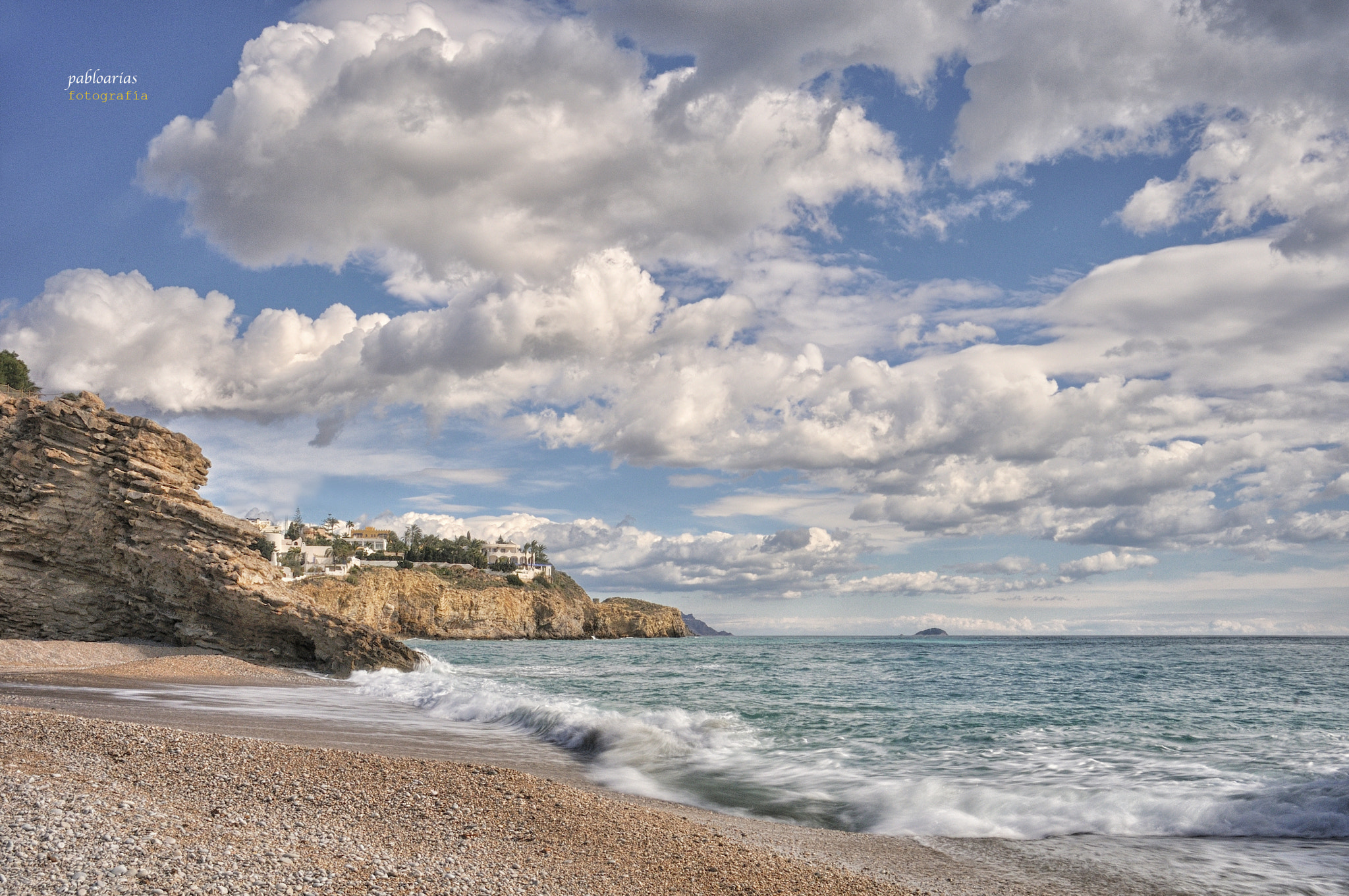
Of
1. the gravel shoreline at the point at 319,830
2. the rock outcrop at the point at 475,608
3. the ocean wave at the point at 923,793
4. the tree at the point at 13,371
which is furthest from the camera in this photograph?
the rock outcrop at the point at 475,608

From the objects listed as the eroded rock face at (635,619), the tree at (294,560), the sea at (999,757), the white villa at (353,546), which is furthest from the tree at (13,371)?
Result: the eroded rock face at (635,619)

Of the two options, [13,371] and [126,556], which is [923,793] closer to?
[126,556]

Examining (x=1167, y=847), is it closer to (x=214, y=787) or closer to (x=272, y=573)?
(x=214, y=787)

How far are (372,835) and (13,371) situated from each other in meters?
69.7

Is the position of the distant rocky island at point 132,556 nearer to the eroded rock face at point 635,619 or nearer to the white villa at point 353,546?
the white villa at point 353,546

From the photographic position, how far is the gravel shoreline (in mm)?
4090

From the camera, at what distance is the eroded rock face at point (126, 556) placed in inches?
937

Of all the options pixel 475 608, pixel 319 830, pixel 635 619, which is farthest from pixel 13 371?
pixel 635 619

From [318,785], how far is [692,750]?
6652 millimetres

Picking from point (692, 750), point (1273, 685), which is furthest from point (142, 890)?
point (1273, 685)

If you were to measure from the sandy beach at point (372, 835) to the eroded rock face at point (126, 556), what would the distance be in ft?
54.9

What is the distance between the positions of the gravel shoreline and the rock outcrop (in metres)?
63.9

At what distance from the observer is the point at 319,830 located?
520 cm

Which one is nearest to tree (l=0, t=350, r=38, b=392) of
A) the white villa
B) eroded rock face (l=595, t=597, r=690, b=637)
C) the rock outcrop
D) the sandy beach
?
the white villa
